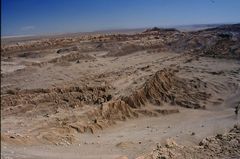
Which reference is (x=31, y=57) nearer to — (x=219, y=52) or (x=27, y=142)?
(x=219, y=52)

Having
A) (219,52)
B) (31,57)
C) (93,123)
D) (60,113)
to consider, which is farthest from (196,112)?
(31,57)

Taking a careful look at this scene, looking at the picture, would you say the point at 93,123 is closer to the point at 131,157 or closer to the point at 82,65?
the point at 131,157

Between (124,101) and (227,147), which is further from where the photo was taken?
(124,101)

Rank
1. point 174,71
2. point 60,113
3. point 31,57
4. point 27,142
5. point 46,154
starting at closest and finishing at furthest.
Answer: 1. point 46,154
2. point 27,142
3. point 60,113
4. point 174,71
5. point 31,57

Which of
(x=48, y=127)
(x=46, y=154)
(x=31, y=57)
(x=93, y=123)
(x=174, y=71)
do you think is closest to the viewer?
(x=46, y=154)

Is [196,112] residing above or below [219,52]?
below

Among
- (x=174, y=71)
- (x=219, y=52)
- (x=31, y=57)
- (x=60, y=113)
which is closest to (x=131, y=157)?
(x=60, y=113)
